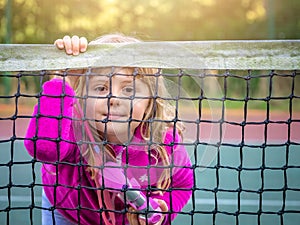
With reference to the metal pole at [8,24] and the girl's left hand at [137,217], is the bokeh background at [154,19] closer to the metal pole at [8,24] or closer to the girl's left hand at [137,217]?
the metal pole at [8,24]

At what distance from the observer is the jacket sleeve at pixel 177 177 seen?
5.38ft

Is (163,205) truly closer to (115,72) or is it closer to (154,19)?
(115,72)

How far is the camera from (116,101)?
61.6 inches

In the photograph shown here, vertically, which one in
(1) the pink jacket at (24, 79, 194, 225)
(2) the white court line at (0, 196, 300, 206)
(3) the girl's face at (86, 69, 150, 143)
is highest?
(3) the girl's face at (86, 69, 150, 143)

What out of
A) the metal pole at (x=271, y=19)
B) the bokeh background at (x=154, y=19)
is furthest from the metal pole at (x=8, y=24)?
the metal pole at (x=271, y=19)

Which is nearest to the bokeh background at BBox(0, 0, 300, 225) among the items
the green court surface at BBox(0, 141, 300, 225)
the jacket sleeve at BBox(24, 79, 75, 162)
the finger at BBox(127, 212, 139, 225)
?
the green court surface at BBox(0, 141, 300, 225)

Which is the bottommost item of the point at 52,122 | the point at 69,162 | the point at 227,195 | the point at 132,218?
the point at 227,195

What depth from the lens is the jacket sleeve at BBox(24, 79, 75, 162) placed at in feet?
5.10

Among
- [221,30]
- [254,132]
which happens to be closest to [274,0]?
[221,30]

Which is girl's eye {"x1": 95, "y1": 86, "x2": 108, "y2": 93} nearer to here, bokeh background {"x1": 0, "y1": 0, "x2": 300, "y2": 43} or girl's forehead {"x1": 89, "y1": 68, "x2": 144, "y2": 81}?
girl's forehead {"x1": 89, "y1": 68, "x2": 144, "y2": 81}

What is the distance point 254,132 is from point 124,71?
20.8 ft

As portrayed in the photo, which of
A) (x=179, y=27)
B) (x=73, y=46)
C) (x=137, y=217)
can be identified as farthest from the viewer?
(x=179, y=27)

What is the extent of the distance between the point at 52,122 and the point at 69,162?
0.14 metres

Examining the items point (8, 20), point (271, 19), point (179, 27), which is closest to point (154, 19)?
point (179, 27)
